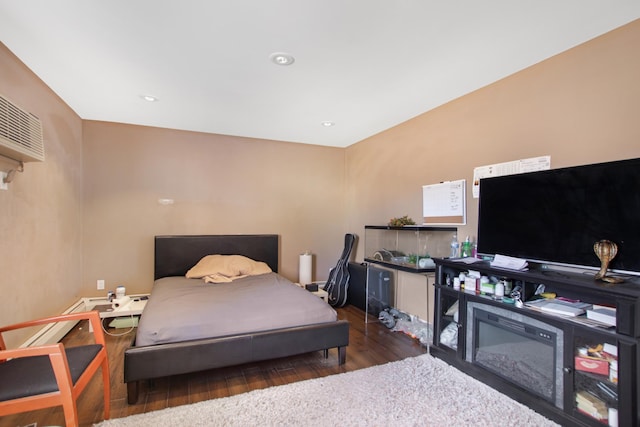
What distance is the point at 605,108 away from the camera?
201cm

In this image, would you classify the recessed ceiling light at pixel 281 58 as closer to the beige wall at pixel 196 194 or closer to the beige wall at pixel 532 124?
the beige wall at pixel 532 124

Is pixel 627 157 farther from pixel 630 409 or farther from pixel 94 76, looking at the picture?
pixel 94 76

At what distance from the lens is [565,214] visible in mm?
2047

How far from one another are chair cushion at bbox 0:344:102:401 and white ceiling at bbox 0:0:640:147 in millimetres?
2032

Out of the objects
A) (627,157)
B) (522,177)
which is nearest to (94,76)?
(522,177)

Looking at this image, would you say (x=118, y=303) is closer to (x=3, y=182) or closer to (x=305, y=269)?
(x=3, y=182)

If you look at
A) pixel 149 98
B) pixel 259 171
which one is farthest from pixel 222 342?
pixel 259 171

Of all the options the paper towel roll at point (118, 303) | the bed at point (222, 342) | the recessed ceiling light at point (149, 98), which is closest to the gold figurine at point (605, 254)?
the bed at point (222, 342)

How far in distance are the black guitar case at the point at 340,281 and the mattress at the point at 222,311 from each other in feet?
4.10

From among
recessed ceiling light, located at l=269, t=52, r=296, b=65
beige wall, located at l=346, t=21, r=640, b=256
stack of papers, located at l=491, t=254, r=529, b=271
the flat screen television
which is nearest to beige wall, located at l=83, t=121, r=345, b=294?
beige wall, located at l=346, t=21, r=640, b=256

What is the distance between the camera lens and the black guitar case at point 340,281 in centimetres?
439

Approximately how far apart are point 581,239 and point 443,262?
38.9 inches

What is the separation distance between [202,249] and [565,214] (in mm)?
3915

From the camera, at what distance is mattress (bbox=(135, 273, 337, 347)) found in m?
2.26
